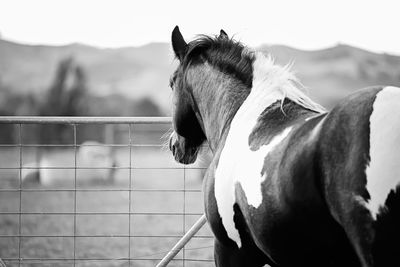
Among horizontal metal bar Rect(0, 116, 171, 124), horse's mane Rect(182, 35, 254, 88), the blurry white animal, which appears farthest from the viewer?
the blurry white animal

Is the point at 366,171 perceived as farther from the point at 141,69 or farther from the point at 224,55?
the point at 141,69

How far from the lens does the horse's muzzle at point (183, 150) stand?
365cm

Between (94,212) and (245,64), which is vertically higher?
(245,64)

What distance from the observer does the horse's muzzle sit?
12.0ft

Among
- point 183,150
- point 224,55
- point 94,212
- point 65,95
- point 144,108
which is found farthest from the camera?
point 144,108

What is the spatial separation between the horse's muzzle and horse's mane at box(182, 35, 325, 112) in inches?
22.0

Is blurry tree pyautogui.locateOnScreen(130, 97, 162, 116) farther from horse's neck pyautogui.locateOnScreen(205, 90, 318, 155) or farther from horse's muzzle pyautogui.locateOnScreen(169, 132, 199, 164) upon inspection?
horse's neck pyautogui.locateOnScreen(205, 90, 318, 155)

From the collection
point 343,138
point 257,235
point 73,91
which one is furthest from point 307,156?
point 73,91

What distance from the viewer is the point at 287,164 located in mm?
2143

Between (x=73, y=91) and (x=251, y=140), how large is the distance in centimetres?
2789

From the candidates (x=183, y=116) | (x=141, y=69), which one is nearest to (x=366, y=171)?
(x=183, y=116)

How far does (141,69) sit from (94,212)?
44.8 m

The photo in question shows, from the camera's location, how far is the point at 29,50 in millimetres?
48219

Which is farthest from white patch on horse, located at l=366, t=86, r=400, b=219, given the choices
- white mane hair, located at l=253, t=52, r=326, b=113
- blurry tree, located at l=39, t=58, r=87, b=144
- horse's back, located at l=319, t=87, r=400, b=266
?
blurry tree, located at l=39, t=58, r=87, b=144
